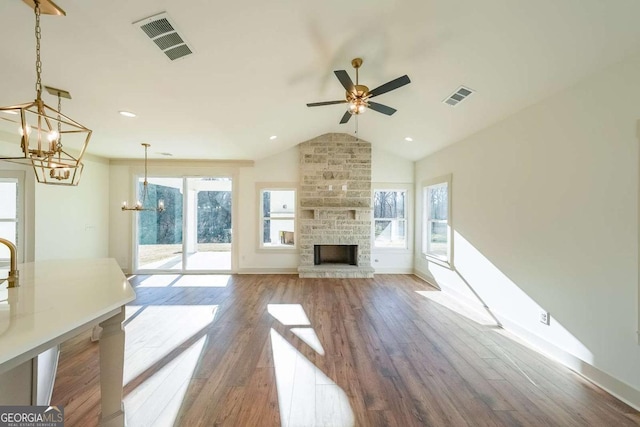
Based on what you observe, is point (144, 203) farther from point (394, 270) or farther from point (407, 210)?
point (407, 210)

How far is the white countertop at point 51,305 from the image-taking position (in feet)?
3.00

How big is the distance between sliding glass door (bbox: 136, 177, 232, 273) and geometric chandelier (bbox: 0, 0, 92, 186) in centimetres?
173

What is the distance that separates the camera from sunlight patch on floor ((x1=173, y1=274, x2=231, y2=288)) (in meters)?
4.66

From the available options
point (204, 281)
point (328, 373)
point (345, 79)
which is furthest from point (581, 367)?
point (204, 281)

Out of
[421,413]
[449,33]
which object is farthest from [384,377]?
[449,33]

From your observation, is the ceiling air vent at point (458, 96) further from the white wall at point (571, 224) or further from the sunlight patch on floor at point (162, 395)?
the sunlight patch on floor at point (162, 395)

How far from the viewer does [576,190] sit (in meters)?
2.26

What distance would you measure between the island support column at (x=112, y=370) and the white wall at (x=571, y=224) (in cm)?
358

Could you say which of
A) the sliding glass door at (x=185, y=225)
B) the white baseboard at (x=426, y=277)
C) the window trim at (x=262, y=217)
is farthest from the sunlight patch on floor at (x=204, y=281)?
the white baseboard at (x=426, y=277)

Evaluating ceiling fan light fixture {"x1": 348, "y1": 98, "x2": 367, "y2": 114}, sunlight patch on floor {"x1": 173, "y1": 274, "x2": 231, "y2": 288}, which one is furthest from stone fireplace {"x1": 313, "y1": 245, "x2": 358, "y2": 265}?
ceiling fan light fixture {"x1": 348, "y1": 98, "x2": 367, "y2": 114}

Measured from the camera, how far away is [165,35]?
1.86 metres

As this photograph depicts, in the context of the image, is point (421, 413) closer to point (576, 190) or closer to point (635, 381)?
point (635, 381)

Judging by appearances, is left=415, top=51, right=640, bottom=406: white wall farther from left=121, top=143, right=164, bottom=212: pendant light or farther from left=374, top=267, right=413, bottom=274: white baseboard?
left=121, top=143, right=164, bottom=212: pendant light

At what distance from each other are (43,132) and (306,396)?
3588 millimetres
